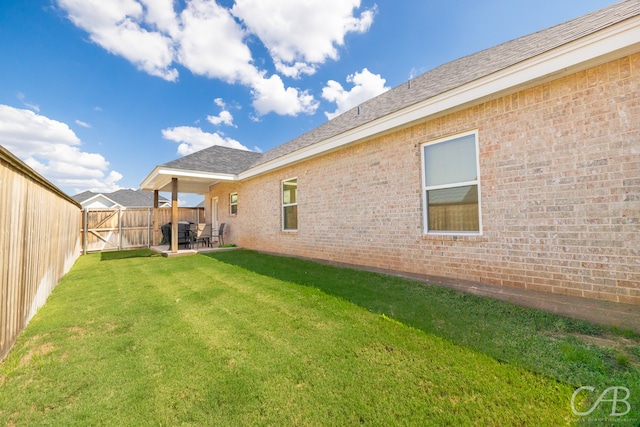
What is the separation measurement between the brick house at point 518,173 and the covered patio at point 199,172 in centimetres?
627

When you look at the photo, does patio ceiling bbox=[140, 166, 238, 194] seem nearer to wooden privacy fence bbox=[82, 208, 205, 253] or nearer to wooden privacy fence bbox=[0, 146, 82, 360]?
wooden privacy fence bbox=[82, 208, 205, 253]

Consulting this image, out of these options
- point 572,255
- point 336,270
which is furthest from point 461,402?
point 336,270

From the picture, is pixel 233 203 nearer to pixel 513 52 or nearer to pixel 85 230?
pixel 85 230

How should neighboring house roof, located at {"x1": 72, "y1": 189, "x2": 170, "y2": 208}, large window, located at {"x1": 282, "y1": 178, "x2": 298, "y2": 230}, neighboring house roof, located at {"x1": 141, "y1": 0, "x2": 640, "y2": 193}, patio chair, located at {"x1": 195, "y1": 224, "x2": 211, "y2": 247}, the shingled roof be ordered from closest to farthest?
neighboring house roof, located at {"x1": 141, "y1": 0, "x2": 640, "y2": 193}
the shingled roof
large window, located at {"x1": 282, "y1": 178, "x2": 298, "y2": 230}
patio chair, located at {"x1": 195, "y1": 224, "x2": 211, "y2": 247}
neighboring house roof, located at {"x1": 72, "y1": 189, "x2": 170, "y2": 208}

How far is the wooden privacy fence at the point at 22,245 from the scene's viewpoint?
2.59 meters

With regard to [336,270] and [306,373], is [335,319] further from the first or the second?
[336,270]

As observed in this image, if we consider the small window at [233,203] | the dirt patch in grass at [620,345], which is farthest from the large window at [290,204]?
the dirt patch in grass at [620,345]

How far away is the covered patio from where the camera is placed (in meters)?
9.75

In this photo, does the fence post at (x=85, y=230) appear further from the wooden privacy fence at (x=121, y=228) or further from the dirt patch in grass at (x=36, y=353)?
the dirt patch in grass at (x=36, y=353)

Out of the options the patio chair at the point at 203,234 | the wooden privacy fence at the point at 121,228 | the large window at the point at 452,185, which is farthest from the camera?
the patio chair at the point at 203,234

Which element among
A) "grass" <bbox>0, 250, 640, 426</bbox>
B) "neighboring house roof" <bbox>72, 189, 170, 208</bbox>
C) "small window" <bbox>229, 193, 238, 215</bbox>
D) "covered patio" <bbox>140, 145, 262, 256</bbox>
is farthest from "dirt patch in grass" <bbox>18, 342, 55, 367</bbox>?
"neighboring house roof" <bbox>72, 189, 170, 208</bbox>

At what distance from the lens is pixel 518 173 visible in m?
3.80

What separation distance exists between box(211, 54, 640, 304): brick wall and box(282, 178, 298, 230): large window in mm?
3026

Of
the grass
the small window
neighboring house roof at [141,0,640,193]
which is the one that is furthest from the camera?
the small window
